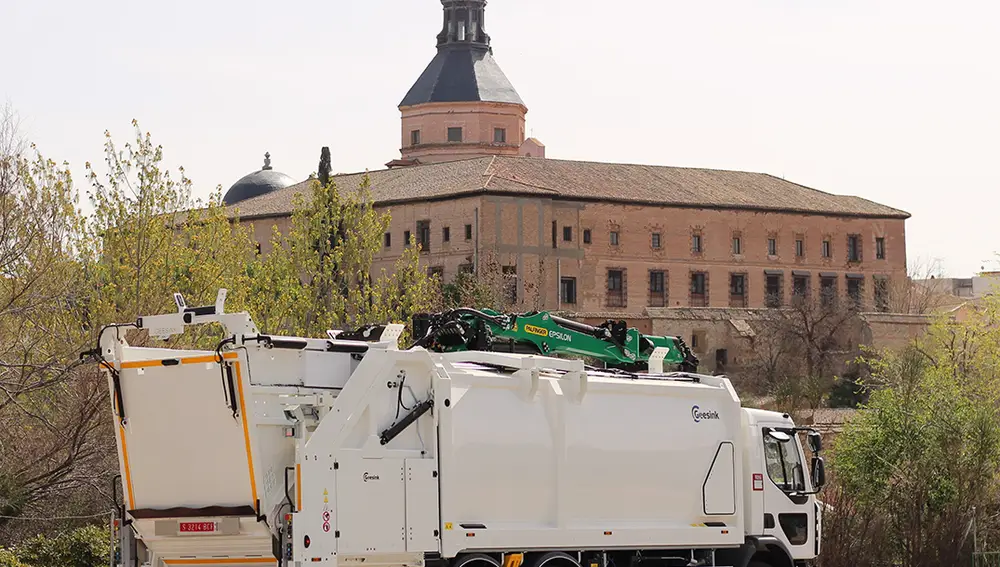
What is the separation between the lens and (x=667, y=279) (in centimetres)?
8544

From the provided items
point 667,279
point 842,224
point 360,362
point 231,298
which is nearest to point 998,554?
point 231,298

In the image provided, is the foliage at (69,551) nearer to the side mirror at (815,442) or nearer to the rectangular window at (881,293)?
the side mirror at (815,442)

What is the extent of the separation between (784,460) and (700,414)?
5.48 feet

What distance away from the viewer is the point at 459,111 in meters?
96.8

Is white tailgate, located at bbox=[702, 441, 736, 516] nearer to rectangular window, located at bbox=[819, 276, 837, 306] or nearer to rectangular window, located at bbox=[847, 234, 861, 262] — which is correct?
rectangular window, located at bbox=[819, 276, 837, 306]

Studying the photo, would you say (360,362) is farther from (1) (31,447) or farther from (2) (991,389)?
(2) (991,389)

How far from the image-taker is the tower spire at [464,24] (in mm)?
102062

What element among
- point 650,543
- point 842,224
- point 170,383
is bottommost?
point 650,543

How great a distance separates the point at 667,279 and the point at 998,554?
58.7 m

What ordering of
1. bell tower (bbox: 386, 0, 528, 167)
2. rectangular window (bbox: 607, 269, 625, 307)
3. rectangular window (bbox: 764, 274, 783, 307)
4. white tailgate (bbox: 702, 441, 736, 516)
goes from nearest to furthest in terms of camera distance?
white tailgate (bbox: 702, 441, 736, 516) → rectangular window (bbox: 607, 269, 625, 307) → rectangular window (bbox: 764, 274, 783, 307) → bell tower (bbox: 386, 0, 528, 167)

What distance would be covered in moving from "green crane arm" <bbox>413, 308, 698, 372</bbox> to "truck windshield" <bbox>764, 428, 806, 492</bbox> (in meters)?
1.37

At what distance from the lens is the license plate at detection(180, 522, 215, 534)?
13625 millimetres

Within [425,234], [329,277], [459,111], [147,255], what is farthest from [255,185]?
[147,255]

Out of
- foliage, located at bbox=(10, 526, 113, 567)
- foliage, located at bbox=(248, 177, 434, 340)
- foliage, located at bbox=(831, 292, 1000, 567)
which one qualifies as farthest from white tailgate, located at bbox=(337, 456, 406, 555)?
foliage, located at bbox=(248, 177, 434, 340)
